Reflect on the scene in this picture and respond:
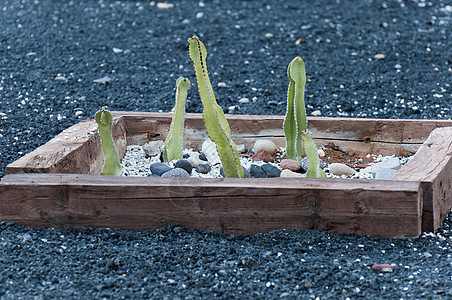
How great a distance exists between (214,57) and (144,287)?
9.82ft

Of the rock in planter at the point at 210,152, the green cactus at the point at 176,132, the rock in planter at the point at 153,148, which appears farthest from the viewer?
the rock in planter at the point at 153,148

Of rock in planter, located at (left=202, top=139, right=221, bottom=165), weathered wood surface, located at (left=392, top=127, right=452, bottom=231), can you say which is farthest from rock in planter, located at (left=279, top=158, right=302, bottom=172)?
weathered wood surface, located at (left=392, top=127, right=452, bottom=231)

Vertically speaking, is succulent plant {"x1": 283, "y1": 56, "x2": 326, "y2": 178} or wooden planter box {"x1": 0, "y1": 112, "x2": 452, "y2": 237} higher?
succulent plant {"x1": 283, "y1": 56, "x2": 326, "y2": 178}

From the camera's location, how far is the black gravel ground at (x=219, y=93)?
175cm

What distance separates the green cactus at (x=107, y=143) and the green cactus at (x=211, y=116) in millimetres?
389

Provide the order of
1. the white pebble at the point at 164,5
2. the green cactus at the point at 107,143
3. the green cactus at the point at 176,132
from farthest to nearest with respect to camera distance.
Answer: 1. the white pebble at the point at 164,5
2. the green cactus at the point at 176,132
3. the green cactus at the point at 107,143

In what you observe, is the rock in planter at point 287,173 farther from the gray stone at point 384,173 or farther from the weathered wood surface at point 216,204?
the weathered wood surface at point 216,204

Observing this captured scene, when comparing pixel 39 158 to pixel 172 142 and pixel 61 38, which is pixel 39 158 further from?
pixel 61 38

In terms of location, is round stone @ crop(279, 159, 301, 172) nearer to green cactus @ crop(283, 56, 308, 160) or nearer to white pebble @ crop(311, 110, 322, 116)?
green cactus @ crop(283, 56, 308, 160)

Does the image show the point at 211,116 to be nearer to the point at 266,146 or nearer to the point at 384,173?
the point at 266,146

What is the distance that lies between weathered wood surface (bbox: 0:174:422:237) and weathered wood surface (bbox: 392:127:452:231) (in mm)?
68

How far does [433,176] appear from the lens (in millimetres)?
Result: 2051

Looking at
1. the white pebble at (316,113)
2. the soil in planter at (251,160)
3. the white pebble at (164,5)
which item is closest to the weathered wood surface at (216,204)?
the soil in planter at (251,160)

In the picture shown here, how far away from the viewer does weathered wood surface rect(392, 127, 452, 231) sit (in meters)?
2.02
